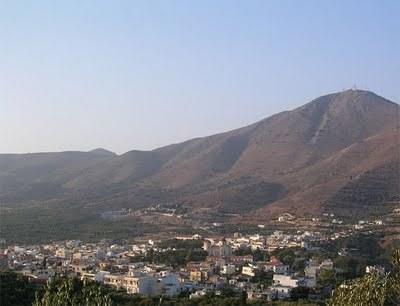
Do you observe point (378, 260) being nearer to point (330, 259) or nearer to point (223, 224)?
point (330, 259)

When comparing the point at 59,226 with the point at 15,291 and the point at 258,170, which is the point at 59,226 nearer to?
the point at 15,291

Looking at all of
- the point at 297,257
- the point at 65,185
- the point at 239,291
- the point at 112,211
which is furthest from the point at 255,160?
the point at 239,291

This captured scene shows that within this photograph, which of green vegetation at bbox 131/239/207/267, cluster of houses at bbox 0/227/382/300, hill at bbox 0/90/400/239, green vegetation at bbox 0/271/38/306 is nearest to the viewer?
green vegetation at bbox 0/271/38/306

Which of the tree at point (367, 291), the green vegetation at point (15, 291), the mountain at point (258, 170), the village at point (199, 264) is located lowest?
the village at point (199, 264)

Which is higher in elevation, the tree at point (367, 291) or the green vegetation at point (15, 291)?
the tree at point (367, 291)

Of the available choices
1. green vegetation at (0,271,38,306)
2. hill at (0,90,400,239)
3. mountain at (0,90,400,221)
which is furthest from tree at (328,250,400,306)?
mountain at (0,90,400,221)

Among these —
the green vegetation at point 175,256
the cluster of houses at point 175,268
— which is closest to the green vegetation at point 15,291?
the cluster of houses at point 175,268

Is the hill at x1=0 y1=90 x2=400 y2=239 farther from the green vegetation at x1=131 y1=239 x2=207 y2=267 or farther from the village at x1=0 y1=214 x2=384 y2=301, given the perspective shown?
the green vegetation at x1=131 y1=239 x2=207 y2=267

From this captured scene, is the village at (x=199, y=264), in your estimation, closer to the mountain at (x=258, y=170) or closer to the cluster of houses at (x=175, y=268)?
the cluster of houses at (x=175, y=268)

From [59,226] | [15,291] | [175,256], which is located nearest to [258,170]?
[59,226]
